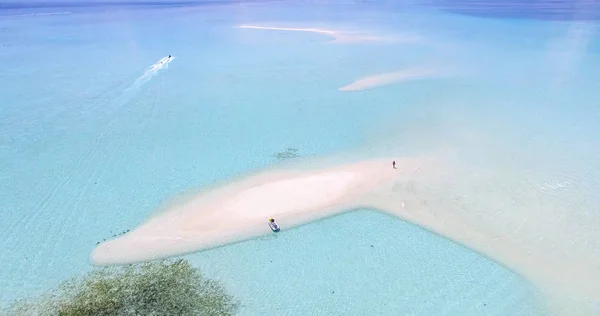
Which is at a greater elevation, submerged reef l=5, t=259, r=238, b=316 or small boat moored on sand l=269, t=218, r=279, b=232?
submerged reef l=5, t=259, r=238, b=316

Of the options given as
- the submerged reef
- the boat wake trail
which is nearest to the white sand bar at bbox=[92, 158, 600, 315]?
the submerged reef

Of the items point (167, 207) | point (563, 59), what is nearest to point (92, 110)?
point (167, 207)

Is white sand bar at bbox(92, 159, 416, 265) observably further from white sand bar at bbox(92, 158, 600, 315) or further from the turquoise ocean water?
the turquoise ocean water

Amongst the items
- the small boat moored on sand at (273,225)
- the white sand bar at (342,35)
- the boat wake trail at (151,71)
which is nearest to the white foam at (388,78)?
the white sand bar at (342,35)

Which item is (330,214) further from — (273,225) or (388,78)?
(388,78)

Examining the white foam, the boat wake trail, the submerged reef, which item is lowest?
the white foam

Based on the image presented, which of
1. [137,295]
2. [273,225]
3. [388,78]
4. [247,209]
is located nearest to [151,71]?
[388,78]

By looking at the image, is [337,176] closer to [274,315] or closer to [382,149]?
[382,149]

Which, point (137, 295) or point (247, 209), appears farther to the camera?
point (247, 209)
